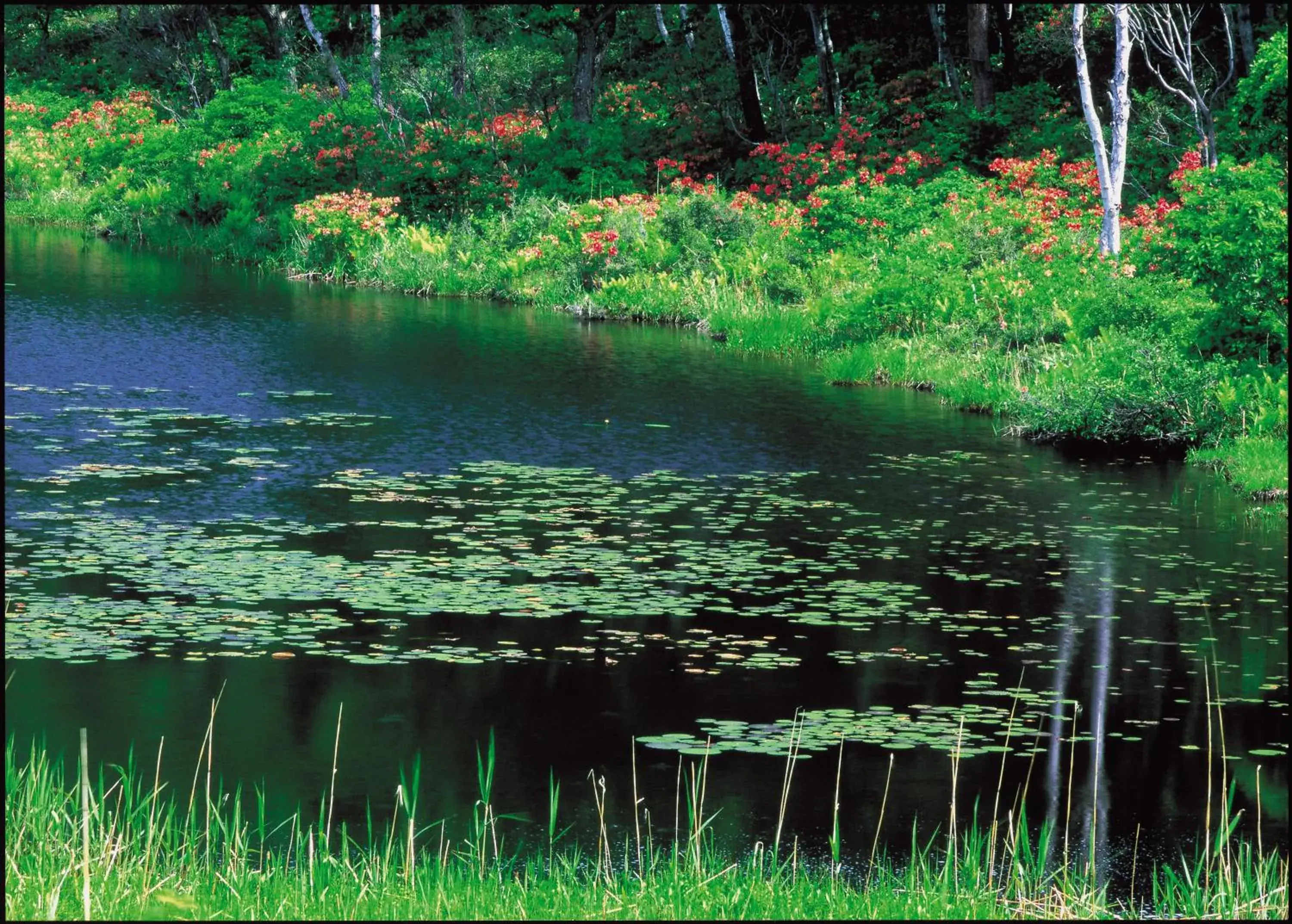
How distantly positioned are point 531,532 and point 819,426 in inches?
244

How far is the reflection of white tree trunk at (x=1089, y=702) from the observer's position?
293 inches

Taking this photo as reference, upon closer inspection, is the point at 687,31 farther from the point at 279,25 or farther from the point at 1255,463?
the point at 1255,463

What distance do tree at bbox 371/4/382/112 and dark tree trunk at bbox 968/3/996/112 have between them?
13.4 m

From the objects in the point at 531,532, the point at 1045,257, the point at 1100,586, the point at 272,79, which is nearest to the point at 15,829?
the point at 531,532

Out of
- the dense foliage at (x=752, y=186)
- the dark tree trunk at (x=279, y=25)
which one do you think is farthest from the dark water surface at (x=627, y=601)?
the dark tree trunk at (x=279, y=25)

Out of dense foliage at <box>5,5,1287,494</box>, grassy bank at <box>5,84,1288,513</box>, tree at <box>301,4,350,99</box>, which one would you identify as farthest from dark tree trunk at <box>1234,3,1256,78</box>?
tree at <box>301,4,350,99</box>

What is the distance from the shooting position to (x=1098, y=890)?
21.4ft

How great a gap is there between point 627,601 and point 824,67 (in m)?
29.0

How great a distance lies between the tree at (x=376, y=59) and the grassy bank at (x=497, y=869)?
33.7m

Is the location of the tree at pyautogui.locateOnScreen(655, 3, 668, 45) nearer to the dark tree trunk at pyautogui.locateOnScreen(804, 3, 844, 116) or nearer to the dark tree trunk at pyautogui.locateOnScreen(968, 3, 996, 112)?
the dark tree trunk at pyautogui.locateOnScreen(804, 3, 844, 116)

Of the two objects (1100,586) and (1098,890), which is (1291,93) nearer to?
(1100,586)

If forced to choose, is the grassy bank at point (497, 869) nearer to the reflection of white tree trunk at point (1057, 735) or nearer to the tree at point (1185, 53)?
the reflection of white tree trunk at point (1057, 735)

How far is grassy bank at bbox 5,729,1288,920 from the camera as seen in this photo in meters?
5.69

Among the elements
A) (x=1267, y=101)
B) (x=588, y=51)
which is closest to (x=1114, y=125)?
(x=1267, y=101)
